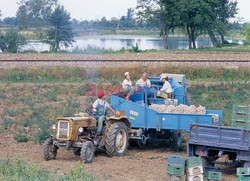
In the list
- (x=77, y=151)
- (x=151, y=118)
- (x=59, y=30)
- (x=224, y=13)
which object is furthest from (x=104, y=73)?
(x=224, y=13)

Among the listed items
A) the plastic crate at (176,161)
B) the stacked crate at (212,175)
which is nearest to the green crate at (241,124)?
the stacked crate at (212,175)

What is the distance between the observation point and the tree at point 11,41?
159ft

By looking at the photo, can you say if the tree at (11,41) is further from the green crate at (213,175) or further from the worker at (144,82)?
the green crate at (213,175)

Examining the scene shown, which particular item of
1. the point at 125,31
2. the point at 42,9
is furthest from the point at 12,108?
the point at 125,31

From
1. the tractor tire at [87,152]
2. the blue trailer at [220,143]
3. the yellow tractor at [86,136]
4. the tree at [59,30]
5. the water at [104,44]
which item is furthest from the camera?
the tree at [59,30]

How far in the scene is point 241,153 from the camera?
390 inches

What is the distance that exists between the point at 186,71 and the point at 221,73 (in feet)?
8.48

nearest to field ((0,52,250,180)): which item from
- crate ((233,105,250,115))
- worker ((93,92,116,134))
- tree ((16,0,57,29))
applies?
worker ((93,92,116,134))

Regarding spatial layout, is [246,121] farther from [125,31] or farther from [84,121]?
[125,31]

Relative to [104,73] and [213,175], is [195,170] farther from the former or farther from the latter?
[104,73]

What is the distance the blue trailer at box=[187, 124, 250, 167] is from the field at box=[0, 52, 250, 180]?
0.67 metres

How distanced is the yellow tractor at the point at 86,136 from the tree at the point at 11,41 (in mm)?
38773

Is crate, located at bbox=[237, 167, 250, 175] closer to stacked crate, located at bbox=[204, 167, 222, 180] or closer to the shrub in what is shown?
stacked crate, located at bbox=[204, 167, 222, 180]

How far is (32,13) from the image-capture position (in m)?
53.8
